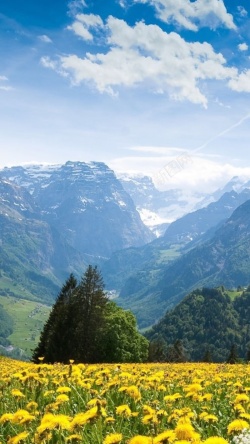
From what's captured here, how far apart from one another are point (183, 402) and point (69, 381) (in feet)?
7.85

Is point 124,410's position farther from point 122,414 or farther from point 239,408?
point 239,408

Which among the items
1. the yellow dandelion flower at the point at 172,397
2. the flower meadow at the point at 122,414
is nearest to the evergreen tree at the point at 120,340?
the flower meadow at the point at 122,414

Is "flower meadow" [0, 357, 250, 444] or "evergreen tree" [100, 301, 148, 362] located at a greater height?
"flower meadow" [0, 357, 250, 444]

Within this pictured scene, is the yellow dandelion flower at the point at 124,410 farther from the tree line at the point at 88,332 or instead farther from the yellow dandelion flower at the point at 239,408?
the tree line at the point at 88,332

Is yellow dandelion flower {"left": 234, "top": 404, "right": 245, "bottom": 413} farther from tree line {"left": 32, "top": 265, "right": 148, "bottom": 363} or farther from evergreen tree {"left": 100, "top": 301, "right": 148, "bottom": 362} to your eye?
evergreen tree {"left": 100, "top": 301, "right": 148, "bottom": 362}

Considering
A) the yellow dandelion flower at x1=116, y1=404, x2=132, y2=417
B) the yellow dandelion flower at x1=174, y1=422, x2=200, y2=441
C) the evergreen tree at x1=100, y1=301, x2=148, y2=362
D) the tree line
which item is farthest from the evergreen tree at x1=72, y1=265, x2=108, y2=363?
the yellow dandelion flower at x1=174, y1=422, x2=200, y2=441

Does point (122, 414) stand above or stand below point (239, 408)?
above

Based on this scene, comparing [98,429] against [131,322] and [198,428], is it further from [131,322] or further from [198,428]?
[131,322]

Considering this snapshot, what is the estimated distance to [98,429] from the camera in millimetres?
4711

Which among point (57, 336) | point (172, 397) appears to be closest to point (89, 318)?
point (57, 336)

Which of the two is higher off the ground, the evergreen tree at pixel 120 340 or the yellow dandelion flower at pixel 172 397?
the yellow dandelion flower at pixel 172 397

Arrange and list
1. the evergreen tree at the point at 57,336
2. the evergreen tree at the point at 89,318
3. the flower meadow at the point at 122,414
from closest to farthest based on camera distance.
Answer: the flower meadow at the point at 122,414
the evergreen tree at the point at 57,336
the evergreen tree at the point at 89,318

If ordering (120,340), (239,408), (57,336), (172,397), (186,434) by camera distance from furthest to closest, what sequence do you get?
(120,340)
(57,336)
(172,397)
(239,408)
(186,434)

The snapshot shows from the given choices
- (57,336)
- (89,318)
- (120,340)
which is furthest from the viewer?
(120,340)
